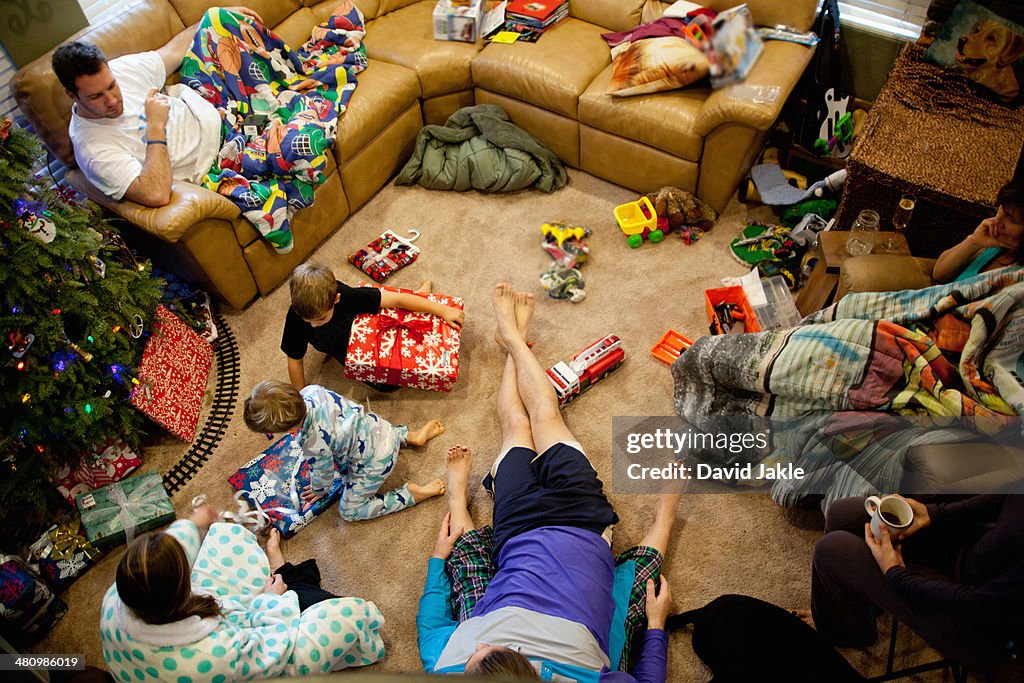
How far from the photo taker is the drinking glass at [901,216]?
88.5 inches

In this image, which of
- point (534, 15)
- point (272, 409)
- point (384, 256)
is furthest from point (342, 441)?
point (534, 15)

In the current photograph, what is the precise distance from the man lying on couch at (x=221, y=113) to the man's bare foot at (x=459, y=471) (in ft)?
3.79

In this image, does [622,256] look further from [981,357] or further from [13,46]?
[13,46]

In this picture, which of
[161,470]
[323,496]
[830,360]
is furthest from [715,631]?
[161,470]

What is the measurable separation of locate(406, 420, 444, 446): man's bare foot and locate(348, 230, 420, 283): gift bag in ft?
2.50

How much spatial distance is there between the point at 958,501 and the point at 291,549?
1.86 m

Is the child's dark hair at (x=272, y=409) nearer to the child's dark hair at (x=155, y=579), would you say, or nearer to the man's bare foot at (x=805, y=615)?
the child's dark hair at (x=155, y=579)

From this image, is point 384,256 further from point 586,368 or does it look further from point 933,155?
point 933,155

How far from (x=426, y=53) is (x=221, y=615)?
256cm

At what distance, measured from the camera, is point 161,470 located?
7.59 ft

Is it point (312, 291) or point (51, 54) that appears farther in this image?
point (51, 54)

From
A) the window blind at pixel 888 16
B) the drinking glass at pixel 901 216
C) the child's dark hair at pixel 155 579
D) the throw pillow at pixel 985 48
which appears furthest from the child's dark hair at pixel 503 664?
the window blind at pixel 888 16

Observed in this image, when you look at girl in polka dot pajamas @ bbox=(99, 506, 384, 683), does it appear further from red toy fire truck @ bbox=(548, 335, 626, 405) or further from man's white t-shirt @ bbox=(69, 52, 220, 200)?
man's white t-shirt @ bbox=(69, 52, 220, 200)

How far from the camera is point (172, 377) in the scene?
7.77 ft
